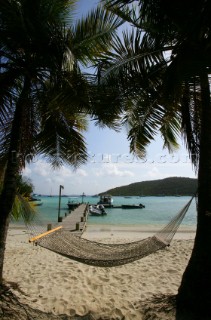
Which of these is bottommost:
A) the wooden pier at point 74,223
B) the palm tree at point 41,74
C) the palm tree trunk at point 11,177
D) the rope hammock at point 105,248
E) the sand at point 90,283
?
the sand at point 90,283

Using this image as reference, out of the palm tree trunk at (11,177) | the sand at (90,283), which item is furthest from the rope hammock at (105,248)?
the palm tree trunk at (11,177)

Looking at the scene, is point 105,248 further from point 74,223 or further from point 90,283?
point 74,223

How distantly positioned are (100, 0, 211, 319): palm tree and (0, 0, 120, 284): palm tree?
1.04ft

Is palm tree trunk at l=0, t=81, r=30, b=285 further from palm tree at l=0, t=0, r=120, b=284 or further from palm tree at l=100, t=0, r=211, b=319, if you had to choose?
palm tree at l=100, t=0, r=211, b=319

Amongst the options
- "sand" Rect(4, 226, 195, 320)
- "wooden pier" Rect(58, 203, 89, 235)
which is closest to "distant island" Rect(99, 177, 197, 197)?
"wooden pier" Rect(58, 203, 89, 235)

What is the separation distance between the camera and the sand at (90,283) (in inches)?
139

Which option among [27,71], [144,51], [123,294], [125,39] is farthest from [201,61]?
[123,294]

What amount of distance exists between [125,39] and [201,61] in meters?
1.31

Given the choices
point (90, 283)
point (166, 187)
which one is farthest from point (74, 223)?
point (166, 187)

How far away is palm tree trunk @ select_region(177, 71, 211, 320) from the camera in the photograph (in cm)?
265

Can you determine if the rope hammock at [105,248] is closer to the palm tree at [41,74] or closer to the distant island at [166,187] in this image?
the palm tree at [41,74]

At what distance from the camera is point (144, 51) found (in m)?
3.04

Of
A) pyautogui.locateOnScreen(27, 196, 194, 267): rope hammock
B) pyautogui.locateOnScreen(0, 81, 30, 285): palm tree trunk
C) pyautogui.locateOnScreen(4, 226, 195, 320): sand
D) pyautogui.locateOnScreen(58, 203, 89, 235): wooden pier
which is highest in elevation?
pyautogui.locateOnScreen(0, 81, 30, 285): palm tree trunk

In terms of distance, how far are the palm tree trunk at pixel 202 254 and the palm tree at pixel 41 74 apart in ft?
3.30
